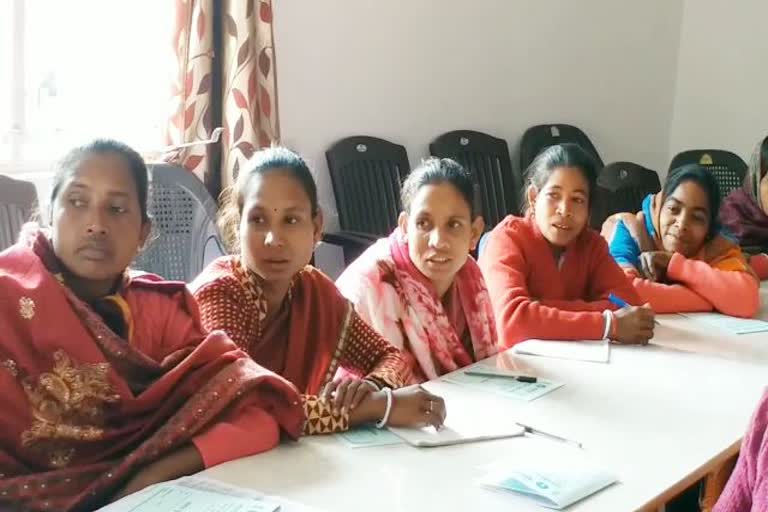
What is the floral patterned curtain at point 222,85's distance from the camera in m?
2.67

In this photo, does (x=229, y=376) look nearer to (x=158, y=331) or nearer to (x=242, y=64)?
(x=158, y=331)

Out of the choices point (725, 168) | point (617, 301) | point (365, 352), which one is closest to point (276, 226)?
point (365, 352)

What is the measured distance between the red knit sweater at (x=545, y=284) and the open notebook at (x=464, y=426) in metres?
0.52

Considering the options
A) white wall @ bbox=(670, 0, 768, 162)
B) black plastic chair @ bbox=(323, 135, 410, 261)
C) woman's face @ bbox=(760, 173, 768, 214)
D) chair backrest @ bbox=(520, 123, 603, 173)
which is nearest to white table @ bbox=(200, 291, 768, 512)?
woman's face @ bbox=(760, 173, 768, 214)

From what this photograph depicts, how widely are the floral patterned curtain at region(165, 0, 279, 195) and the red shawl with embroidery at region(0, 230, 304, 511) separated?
1.36 metres

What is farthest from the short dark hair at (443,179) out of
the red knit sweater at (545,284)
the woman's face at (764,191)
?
the woman's face at (764,191)

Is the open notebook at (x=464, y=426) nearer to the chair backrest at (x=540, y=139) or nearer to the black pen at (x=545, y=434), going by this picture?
the black pen at (x=545, y=434)

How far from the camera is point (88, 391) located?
1.24 meters

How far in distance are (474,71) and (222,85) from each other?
145 cm

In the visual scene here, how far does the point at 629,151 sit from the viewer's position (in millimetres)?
4887

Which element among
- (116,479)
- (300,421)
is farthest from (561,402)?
(116,479)

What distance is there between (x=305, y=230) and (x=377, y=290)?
260 mm

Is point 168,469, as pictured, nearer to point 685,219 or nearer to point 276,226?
point 276,226

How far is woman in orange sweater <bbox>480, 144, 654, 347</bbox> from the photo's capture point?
2160 mm
